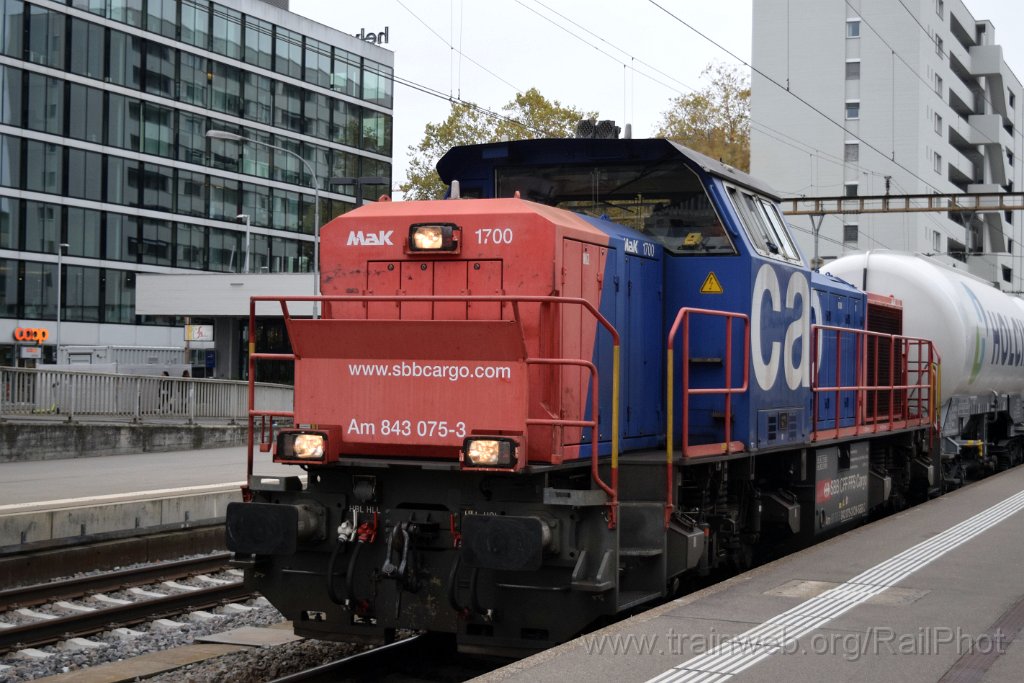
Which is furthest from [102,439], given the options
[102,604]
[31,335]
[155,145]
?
[155,145]

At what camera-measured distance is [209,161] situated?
56219 millimetres

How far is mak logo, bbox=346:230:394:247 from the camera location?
7445 millimetres

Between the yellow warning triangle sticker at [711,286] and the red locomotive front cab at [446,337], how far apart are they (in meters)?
1.31

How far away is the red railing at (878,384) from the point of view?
1078cm

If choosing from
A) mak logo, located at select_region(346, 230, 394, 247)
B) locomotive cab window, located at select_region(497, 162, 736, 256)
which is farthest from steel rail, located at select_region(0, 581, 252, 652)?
locomotive cab window, located at select_region(497, 162, 736, 256)

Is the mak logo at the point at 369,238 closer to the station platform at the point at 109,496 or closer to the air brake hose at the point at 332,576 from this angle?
the air brake hose at the point at 332,576

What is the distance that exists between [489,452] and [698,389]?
2.11m

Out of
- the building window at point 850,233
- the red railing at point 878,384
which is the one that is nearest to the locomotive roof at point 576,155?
the red railing at point 878,384

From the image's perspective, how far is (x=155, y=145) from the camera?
53.3 metres

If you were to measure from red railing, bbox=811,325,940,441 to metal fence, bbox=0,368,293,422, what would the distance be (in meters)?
14.0

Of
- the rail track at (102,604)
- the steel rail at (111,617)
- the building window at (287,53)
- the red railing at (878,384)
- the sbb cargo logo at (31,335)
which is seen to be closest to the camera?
the steel rail at (111,617)

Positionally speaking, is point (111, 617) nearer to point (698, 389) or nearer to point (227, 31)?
point (698, 389)

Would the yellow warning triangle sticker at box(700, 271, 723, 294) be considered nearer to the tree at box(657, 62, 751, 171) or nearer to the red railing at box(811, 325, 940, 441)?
the red railing at box(811, 325, 940, 441)

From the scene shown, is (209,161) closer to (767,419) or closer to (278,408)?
(278,408)
